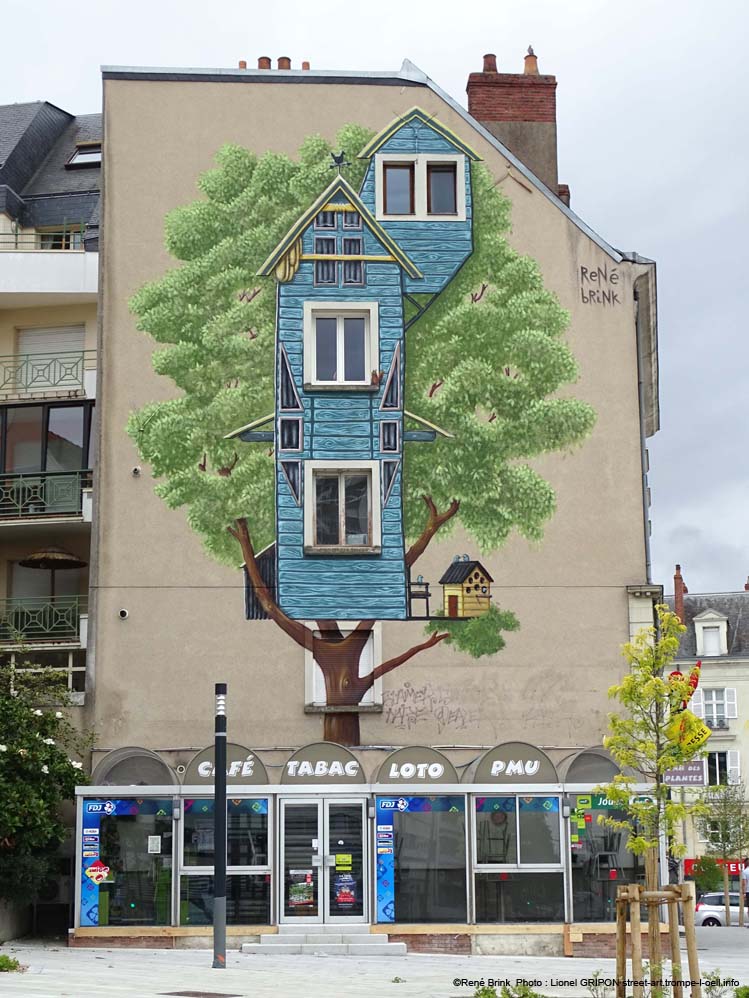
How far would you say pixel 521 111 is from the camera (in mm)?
32562

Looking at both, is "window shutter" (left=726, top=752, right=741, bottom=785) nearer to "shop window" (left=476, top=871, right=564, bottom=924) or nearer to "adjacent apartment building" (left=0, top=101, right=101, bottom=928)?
"shop window" (left=476, top=871, right=564, bottom=924)

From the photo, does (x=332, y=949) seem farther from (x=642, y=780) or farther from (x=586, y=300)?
(x=586, y=300)

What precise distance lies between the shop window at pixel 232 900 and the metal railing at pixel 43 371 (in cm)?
1032

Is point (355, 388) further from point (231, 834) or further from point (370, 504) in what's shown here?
point (231, 834)

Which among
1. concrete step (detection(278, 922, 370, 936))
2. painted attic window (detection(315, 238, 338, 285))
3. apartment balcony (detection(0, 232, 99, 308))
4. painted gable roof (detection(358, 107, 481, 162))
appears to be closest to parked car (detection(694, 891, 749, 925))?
concrete step (detection(278, 922, 370, 936))

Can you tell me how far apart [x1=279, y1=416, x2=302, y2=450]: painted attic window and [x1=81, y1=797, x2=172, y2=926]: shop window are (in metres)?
7.05

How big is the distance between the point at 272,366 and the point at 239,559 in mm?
3795

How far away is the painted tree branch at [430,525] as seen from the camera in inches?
1142

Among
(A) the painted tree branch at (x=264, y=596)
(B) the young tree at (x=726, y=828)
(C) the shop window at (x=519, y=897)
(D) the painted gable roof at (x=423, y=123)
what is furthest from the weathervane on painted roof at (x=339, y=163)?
(B) the young tree at (x=726, y=828)

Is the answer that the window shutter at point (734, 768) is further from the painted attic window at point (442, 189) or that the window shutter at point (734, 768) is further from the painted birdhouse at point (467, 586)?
the painted attic window at point (442, 189)

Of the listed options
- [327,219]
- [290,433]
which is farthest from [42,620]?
[327,219]

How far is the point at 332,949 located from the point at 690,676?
9.86 metres

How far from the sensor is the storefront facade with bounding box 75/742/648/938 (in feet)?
87.3

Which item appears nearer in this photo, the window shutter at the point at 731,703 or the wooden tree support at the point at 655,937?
the wooden tree support at the point at 655,937
